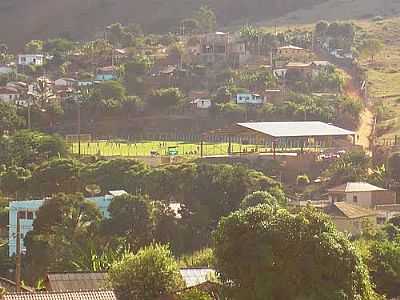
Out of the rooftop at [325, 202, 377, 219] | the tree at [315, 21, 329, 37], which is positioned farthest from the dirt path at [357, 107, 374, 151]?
the tree at [315, 21, 329, 37]

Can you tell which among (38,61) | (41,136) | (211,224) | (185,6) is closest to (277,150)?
(41,136)

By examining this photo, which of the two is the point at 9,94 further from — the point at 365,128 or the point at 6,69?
the point at 365,128

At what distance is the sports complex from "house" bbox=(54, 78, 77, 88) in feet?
28.1

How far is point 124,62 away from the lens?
65.0 m

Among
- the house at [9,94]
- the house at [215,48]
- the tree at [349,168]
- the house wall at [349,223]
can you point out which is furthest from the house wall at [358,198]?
the house at [215,48]

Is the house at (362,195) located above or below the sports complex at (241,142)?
below

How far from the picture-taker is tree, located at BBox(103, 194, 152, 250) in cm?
3134

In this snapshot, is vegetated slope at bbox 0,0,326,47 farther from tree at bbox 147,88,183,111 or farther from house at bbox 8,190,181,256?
house at bbox 8,190,181,256

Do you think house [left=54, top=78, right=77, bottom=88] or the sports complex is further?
house [left=54, top=78, right=77, bottom=88]

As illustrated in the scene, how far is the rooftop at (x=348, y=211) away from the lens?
33.7 metres

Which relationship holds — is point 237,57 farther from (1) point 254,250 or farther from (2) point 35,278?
(1) point 254,250

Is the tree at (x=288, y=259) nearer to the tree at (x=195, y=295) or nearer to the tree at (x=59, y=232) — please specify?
the tree at (x=195, y=295)

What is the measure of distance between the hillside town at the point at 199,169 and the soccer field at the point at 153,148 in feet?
0.49

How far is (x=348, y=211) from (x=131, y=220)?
7.00 metres
